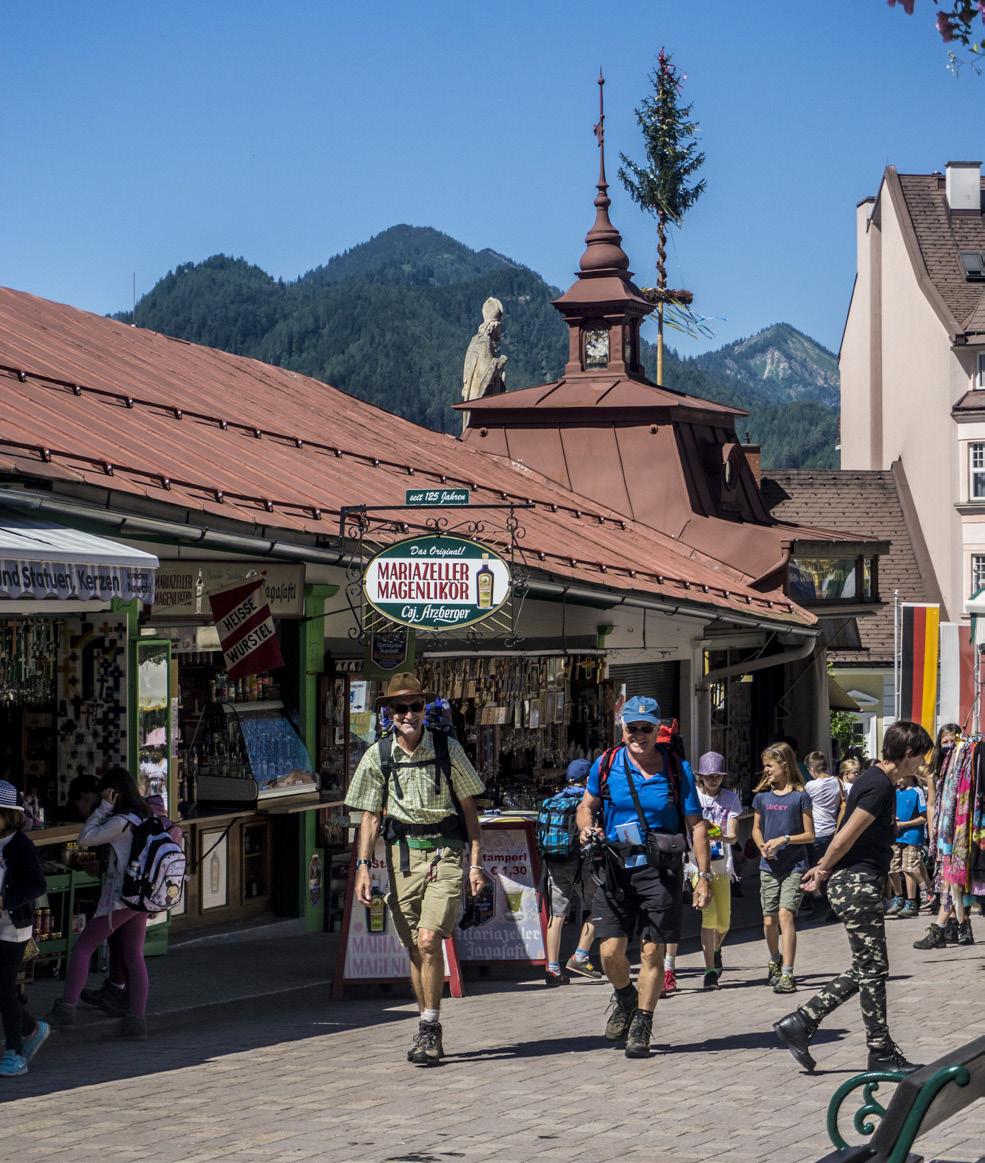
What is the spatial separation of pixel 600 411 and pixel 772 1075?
15978mm

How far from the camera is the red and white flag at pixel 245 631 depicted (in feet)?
46.2

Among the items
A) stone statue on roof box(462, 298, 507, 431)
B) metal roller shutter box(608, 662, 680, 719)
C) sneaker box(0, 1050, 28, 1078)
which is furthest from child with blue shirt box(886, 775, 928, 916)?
stone statue on roof box(462, 298, 507, 431)

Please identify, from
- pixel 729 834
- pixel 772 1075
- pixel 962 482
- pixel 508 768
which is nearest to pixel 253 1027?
pixel 772 1075

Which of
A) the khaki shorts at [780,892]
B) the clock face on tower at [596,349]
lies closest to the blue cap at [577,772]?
the khaki shorts at [780,892]

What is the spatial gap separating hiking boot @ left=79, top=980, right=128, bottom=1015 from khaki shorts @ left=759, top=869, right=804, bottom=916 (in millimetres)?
4453

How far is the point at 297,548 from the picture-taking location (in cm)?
1350

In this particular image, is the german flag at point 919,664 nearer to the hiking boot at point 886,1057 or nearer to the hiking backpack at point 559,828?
the hiking backpack at point 559,828

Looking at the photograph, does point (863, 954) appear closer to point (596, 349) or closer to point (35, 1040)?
point (35, 1040)

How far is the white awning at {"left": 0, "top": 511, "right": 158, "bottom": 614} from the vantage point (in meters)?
10.5

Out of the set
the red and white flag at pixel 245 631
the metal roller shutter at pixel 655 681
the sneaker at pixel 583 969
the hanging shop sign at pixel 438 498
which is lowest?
the sneaker at pixel 583 969

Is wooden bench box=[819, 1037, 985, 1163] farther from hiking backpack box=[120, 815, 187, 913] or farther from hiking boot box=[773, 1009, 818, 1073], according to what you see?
hiking backpack box=[120, 815, 187, 913]

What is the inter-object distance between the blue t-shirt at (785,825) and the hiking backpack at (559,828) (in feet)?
4.18

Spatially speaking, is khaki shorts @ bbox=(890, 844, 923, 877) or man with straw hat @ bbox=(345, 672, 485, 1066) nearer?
man with straw hat @ bbox=(345, 672, 485, 1066)

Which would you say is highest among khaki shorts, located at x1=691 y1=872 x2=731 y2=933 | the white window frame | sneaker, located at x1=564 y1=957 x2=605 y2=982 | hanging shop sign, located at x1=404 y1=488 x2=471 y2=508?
the white window frame
